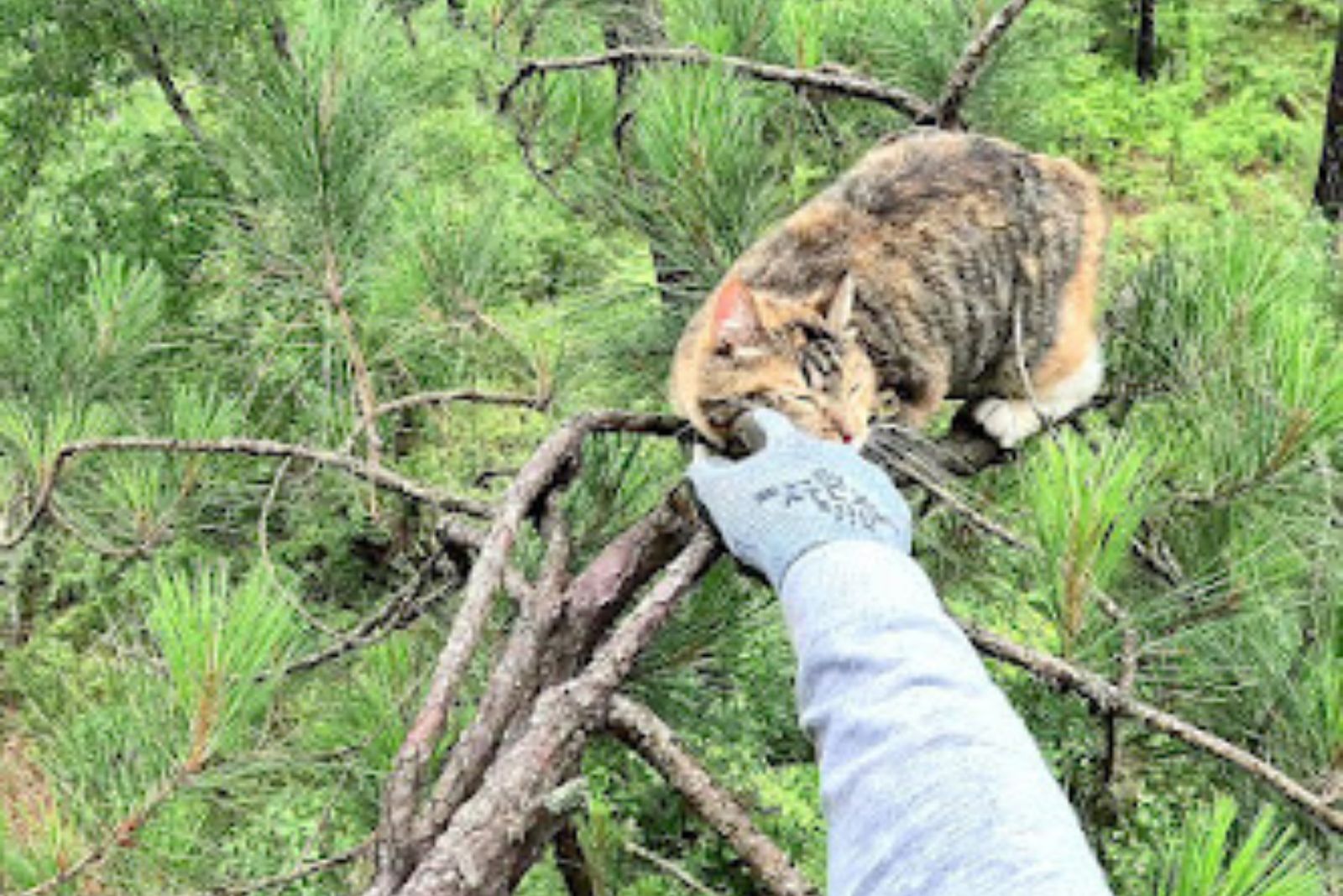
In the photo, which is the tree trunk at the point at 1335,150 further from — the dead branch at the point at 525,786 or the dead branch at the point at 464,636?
the dead branch at the point at 525,786

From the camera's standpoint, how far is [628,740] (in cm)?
84

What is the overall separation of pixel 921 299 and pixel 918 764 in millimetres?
1145

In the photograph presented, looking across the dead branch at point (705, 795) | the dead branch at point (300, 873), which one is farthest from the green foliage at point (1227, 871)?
the dead branch at point (300, 873)

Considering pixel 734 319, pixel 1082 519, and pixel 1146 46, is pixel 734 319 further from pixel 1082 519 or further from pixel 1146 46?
pixel 1146 46

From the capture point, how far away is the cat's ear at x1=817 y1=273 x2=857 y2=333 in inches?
56.2

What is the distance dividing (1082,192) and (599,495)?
978mm

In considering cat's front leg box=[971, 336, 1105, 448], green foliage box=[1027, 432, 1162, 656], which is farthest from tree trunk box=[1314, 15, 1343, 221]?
green foliage box=[1027, 432, 1162, 656]

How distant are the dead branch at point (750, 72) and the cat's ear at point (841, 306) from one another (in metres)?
0.25

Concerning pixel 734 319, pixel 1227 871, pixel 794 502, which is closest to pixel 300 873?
pixel 794 502

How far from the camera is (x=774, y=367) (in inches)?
54.8

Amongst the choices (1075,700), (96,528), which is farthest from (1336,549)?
(96,528)

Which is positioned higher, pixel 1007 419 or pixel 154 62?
pixel 154 62

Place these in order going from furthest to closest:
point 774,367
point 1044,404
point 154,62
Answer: point 154,62 → point 1044,404 → point 774,367

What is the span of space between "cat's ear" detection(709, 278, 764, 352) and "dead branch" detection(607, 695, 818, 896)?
1.79 feet
